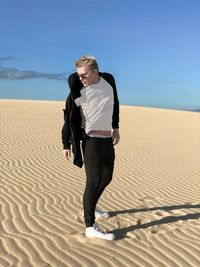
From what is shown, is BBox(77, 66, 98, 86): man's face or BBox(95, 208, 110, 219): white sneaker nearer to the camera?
BBox(77, 66, 98, 86): man's face

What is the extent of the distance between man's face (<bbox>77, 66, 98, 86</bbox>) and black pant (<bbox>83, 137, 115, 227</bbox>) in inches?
24.2

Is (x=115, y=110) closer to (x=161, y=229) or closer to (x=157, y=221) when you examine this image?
(x=161, y=229)

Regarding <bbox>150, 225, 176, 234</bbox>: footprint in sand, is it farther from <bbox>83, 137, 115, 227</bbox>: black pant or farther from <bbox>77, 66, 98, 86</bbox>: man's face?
<bbox>77, 66, 98, 86</bbox>: man's face

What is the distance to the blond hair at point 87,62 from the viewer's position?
4466 mm

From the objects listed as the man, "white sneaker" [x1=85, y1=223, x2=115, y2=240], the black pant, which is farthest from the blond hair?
"white sneaker" [x1=85, y1=223, x2=115, y2=240]

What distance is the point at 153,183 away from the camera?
368 inches

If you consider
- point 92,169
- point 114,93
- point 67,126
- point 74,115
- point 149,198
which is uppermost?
point 114,93

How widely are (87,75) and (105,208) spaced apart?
285 centimetres

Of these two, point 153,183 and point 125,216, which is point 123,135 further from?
point 125,216

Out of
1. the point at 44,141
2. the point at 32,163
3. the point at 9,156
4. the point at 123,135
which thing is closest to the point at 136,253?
the point at 32,163

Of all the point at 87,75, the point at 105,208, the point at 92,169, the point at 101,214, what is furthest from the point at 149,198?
the point at 87,75

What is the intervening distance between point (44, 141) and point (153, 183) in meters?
7.74

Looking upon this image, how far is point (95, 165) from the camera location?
4.76 meters

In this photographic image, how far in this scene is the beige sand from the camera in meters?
4.66
